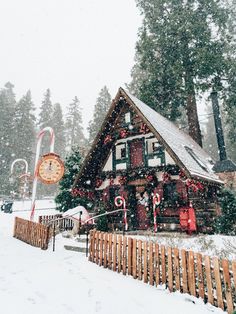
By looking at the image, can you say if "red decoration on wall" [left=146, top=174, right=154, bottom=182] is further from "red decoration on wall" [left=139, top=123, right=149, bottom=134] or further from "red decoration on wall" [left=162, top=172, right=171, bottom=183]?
"red decoration on wall" [left=139, top=123, right=149, bottom=134]

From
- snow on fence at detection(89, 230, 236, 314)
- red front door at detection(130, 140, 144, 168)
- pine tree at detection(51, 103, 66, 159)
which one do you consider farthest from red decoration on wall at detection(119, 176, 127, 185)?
pine tree at detection(51, 103, 66, 159)

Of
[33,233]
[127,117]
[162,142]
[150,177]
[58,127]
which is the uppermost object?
[58,127]

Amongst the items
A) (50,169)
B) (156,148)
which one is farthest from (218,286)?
(156,148)

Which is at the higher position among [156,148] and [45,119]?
[45,119]

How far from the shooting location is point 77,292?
679 cm

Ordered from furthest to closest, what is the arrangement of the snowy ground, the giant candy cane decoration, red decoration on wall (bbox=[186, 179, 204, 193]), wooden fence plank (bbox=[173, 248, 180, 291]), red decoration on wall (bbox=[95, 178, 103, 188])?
1. red decoration on wall (bbox=[95, 178, 103, 188])
2. the giant candy cane decoration
3. red decoration on wall (bbox=[186, 179, 204, 193])
4. wooden fence plank (bbox=[173, 248, 180, 291])
5. the snowy ground

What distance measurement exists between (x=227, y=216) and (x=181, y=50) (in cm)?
1434

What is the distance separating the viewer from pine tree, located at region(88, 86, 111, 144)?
44291mm

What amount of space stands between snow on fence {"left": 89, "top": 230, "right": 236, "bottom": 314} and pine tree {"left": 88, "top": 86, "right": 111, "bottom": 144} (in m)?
35.5

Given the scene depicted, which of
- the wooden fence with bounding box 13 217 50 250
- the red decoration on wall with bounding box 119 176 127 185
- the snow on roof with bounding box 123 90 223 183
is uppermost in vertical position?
the snow on roof with bounding box 123 90 223 183

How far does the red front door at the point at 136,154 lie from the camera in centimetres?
1661

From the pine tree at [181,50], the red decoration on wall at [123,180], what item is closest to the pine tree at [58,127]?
the pine tree at [181,50]

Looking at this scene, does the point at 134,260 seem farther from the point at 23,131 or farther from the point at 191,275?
the point at 23,131

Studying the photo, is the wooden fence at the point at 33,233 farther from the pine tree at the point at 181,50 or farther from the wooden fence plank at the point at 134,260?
the pine tree at the point at 181,50
